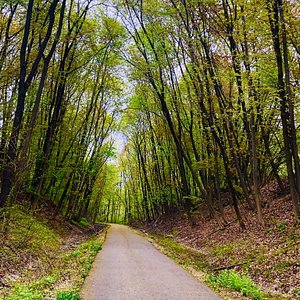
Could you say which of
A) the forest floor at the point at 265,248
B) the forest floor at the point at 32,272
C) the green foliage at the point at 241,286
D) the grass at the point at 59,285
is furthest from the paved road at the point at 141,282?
the forest floor at the point at 265,248

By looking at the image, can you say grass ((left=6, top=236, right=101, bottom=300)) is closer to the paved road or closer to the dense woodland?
the paved road

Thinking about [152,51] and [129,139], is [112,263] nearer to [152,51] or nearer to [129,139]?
[152,51]

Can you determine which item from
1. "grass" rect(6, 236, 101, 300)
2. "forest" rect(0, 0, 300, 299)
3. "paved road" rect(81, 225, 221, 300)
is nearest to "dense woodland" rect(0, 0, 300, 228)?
"forest" rect(0, 0, 300, 299)

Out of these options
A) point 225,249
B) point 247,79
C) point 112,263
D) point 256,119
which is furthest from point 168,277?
point 256,119

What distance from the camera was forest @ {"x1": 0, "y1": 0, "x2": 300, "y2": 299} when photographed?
10.9 m

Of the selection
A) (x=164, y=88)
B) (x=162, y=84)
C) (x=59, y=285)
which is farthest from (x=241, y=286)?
(x=164, y=88)

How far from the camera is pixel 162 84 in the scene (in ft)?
61.3

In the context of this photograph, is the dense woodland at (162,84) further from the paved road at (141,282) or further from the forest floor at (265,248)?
the paved road at (141,282)

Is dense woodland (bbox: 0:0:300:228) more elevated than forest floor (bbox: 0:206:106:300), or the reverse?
dense woodland (bbox: 0:0:300:228)

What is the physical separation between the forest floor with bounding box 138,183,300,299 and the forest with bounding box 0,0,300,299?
0.40m

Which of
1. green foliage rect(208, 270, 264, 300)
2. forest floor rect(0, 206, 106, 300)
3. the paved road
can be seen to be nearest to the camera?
forest floor rect(0, 206, 106, 300)

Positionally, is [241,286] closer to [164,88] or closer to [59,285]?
[59,285]

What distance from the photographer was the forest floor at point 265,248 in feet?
26.0

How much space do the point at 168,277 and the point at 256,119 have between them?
11.3 m
